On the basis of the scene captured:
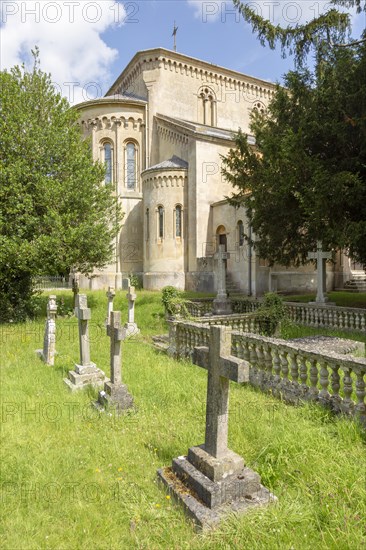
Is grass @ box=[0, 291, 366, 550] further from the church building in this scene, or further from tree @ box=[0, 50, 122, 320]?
the church building

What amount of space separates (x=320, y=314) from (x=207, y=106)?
823 inches

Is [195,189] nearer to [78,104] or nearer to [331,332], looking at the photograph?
[78,104]

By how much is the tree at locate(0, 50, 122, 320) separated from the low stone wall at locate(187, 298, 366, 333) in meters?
5.42

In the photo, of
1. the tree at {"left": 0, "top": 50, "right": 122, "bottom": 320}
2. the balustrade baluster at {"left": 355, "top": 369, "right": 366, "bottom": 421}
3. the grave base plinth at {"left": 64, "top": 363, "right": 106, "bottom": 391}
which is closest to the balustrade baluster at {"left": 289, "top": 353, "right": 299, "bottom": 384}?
the balustrade baluster at {"left": 355, "top": 369, "right": 366, "bottom": 421}

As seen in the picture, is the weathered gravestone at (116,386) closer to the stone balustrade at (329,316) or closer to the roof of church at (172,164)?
the stone balustrade at (329,316)

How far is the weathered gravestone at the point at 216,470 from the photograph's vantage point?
2809mm

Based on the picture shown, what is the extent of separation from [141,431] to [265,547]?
2195mm

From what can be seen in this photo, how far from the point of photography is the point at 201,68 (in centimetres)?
2611

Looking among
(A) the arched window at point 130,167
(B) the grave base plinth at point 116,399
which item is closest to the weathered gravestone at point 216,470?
(B) the grave base plinth at point 116,399

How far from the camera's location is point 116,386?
5.18m

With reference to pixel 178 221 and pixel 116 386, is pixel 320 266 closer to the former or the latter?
pixel 178 221

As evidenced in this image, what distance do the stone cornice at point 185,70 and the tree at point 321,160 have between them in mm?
14480

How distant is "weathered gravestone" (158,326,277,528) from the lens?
2809 mm

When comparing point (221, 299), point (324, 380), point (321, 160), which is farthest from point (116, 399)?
point (221, 299)
